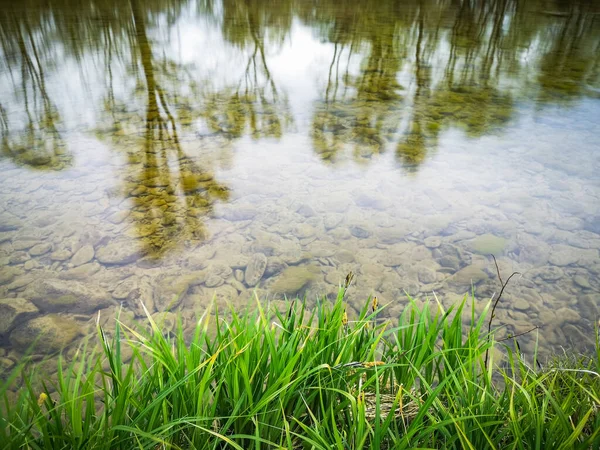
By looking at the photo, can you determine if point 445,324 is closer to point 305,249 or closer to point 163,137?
point 305,249

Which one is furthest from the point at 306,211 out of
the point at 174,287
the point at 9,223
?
the point at 9,223

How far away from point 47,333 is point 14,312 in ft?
0.98

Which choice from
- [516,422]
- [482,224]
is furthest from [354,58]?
[516,422]

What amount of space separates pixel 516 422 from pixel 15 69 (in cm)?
861

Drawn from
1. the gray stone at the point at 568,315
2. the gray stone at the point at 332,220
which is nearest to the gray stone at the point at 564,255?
the gray stone at the point at 568,315

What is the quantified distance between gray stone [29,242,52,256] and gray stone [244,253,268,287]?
1435mm

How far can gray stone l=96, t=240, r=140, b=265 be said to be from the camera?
2.85 metres

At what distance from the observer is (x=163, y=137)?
15.4ft

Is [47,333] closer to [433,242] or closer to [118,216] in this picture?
[118,216]

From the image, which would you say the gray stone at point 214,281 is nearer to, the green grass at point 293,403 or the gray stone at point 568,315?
the green grass at point 293,403

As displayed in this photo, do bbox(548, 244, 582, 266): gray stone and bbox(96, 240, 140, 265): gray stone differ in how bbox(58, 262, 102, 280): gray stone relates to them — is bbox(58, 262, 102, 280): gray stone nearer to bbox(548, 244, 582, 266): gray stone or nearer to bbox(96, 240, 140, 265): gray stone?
bbox(96, 240, 140, 265): gray stone

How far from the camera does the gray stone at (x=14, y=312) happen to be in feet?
7.63

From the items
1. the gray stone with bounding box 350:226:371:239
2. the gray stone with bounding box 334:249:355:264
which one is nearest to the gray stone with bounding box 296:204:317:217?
the gray stone with bounding box 350:226:371:239

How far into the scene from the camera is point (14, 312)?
2406 millimetres
